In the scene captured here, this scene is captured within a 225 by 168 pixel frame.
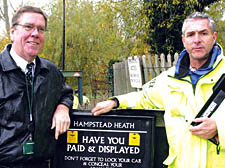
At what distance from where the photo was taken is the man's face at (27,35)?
7.64 ft

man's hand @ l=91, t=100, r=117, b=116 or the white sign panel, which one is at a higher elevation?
the white sign panel

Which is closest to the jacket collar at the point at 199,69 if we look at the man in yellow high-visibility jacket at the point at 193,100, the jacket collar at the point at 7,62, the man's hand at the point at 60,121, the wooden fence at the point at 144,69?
the man in yellow high-visibility jacket at the point at 193,100

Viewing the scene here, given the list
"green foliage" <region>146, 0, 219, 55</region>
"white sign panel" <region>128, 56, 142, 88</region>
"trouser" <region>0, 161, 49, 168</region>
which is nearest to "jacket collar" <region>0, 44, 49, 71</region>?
"trouser" <region>0, 161, 49, 168</region>

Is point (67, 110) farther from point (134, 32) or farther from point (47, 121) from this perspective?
point (134, 32)

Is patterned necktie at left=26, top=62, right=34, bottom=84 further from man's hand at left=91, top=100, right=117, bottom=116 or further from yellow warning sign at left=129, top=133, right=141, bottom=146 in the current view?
yellow warning sign at left=129, top=133, right=141, bottom=146

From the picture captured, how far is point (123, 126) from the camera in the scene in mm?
2568

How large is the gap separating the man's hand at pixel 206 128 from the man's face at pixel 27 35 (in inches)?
58.7

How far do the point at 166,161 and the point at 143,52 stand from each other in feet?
30.3

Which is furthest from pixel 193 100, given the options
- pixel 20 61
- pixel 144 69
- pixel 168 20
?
pixel 168 20

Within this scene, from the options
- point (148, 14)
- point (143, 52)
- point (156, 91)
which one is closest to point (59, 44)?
point (143, 52)

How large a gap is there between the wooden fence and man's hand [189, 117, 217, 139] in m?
4.12

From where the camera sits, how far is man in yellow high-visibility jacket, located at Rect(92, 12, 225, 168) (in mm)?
2246

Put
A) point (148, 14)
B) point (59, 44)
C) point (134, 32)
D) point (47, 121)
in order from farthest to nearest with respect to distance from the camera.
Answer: point (59, 44), point (134, 32), point (148, 14), point (47, 121)

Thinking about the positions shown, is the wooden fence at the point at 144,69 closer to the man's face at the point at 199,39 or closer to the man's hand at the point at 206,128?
the man's face at the point at 199,39
